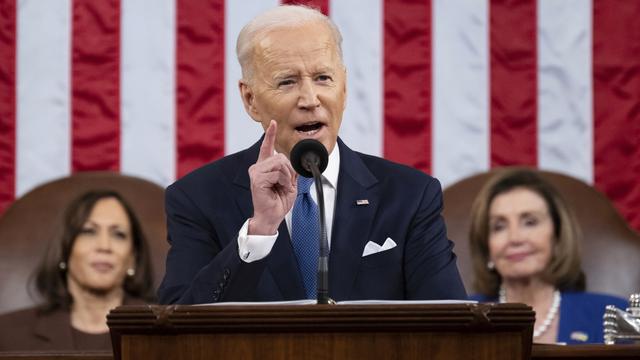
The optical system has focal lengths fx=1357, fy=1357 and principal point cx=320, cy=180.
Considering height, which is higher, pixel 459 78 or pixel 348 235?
pixel 459 78

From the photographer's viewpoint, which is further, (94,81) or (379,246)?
(94,81)

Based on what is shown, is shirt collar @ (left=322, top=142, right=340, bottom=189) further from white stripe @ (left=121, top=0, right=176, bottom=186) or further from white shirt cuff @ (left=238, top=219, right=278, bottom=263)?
white stripe @ (left=121, top=0, right=176, bottom=186)

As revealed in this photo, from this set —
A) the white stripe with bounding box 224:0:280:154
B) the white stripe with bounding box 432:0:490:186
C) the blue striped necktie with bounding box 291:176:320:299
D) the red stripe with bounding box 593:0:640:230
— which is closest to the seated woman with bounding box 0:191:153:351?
the white stripe with bounding box 224:0:280:154

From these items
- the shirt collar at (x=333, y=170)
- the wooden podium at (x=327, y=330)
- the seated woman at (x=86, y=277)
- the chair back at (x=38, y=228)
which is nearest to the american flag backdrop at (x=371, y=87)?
the chair back at (x=38, y=228)

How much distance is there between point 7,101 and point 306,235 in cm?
269

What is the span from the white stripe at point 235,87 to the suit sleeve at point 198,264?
7.47ft

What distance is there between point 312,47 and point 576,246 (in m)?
2.03

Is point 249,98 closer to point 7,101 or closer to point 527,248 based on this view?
point 527,248

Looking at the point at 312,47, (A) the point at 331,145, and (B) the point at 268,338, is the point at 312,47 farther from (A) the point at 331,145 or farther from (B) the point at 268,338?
(B) the point at 268,338

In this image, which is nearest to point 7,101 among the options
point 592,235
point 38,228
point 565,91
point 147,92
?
point 147,92

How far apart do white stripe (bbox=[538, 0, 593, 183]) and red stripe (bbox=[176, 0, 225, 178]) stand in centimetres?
133

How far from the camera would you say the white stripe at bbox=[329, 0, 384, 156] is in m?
5.57

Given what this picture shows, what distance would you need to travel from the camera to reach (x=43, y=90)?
5.53m

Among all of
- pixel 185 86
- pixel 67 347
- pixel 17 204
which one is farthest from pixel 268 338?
pixel 185 86
